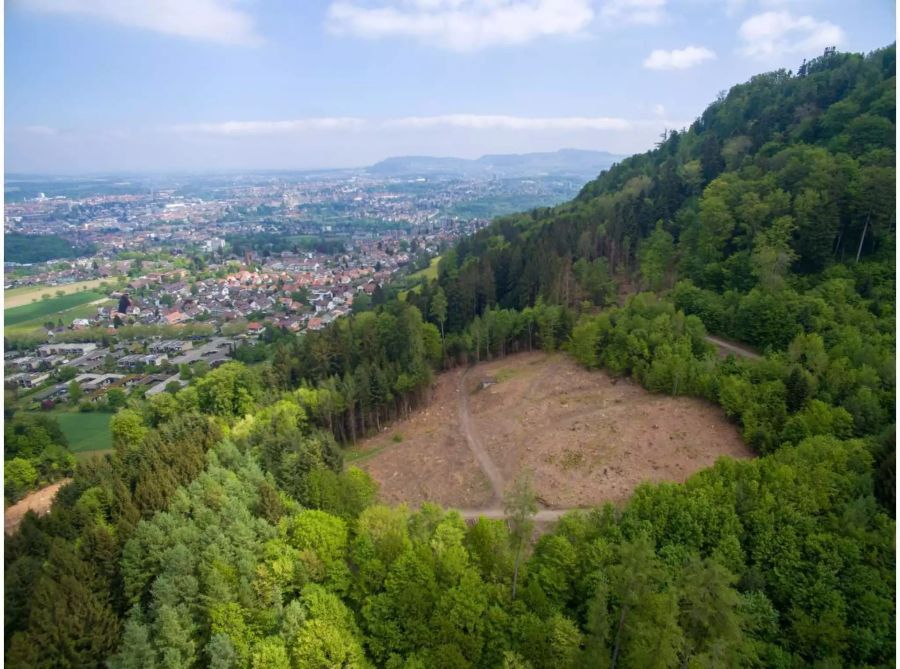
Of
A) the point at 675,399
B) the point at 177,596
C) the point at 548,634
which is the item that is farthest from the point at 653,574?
the point at 675,399

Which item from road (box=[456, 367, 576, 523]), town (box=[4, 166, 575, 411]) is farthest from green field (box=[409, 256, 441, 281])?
road (box=[456, 367, 576, 523])

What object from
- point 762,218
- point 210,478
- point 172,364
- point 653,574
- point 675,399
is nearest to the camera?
point 653,574

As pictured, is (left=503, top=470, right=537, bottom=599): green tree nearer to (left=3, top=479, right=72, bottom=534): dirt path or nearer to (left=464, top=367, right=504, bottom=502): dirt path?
(left=464, top=367, right=504, bottom=502): dirt path

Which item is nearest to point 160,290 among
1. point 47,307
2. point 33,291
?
point 47,307

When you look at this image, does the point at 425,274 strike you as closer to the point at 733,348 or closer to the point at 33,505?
the point at 733,348

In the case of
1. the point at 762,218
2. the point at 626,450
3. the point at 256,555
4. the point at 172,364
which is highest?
the point at 762,218

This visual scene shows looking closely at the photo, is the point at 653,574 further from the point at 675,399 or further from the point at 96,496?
the point at 96,496
